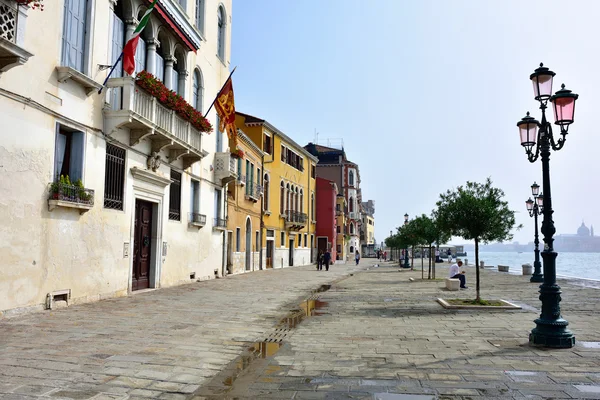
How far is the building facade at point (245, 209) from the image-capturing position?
26891 mm

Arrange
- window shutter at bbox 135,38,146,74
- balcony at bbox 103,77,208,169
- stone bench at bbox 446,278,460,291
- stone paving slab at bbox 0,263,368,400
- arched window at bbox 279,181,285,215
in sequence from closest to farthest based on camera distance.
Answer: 1. stone paving slab at bbox 0,263,368,400
2. balcony at bbox 103,77,208,169
3. window shutter at bbox 135,38,146,74
4. stone bench at bbox 446,278,460,291
5. arched window at bbox 279,181,285,215

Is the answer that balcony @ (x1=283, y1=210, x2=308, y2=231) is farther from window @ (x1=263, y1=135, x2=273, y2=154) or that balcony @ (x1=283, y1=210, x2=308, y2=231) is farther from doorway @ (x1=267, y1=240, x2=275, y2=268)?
window @ (x1=263, y1=135, x2=273, y2=154)

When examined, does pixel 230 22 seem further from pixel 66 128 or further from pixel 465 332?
pixel 465 332

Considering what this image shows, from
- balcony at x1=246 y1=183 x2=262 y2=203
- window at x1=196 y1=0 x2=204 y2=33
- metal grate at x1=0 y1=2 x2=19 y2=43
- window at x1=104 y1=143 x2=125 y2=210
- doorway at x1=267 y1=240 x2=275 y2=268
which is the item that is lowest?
doorway at x1=267 y1=240 x2=275 y2=268

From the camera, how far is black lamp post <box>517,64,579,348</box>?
25.7 feet

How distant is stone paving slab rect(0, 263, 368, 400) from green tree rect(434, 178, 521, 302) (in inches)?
222

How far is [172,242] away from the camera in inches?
695

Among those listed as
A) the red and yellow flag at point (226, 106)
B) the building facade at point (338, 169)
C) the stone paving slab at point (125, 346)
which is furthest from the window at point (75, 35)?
the building facade at point (338, 169)

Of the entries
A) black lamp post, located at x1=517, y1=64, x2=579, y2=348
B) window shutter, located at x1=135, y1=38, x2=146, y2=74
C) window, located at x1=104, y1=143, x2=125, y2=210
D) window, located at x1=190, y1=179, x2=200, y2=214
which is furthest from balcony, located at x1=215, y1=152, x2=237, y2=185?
black lamp post, located at x1=517, y1=64, x2=579, y2=348

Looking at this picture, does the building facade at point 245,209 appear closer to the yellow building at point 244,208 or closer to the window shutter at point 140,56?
the yellow building at point 244,208

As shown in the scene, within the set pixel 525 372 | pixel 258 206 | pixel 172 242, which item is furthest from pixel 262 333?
pixel 258 206

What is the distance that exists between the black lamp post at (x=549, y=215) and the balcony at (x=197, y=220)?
13383 millimetres

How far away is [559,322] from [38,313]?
964 centimetres

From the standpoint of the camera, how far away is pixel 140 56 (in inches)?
614
